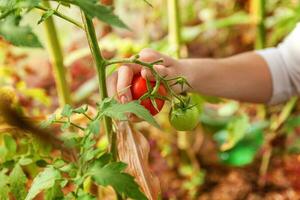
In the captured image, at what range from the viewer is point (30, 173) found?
0.86 meters

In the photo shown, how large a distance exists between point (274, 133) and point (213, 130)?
0.61 ft

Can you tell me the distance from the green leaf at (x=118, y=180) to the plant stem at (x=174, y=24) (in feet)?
2.49

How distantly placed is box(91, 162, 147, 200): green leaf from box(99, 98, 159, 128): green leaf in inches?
2.2

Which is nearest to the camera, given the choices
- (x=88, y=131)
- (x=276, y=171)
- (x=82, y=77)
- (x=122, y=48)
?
(x=88, y=131)

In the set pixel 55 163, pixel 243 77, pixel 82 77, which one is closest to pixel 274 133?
pixel 243 77

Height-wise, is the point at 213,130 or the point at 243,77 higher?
the point at 243,77

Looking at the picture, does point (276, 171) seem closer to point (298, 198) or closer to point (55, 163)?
point (298, 198)

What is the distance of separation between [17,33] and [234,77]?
0.64 m

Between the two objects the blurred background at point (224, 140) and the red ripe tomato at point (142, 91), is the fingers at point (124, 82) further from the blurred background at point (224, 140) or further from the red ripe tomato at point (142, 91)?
the blurred background at point (224, 140)

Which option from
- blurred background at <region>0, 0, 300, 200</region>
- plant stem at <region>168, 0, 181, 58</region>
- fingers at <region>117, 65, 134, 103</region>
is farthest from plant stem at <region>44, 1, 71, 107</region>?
fingers at <region>117, 65, 134, 103</region>

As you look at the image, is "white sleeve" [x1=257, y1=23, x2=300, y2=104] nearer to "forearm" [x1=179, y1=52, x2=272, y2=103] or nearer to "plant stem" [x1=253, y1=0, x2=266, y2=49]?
"forearm" [x1=179, y1=52, x2=272, y2=103]

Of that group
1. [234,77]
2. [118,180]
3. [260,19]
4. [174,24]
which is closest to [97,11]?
[118,180]

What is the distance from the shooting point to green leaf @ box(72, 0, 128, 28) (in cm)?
48

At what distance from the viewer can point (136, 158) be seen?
652 mm
